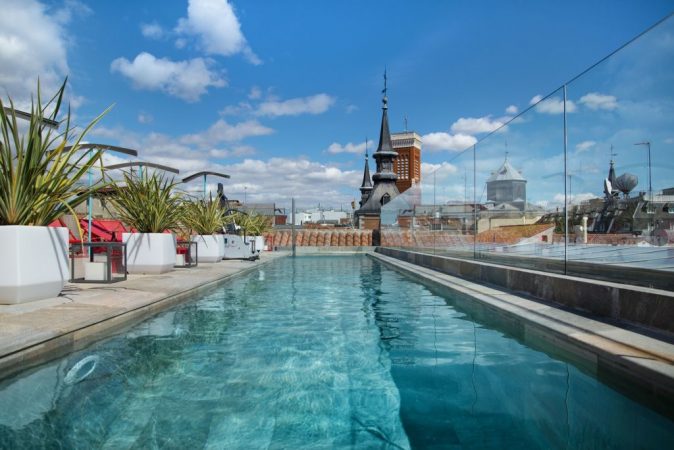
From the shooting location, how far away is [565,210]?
278 inches

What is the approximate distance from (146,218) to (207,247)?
16.7ft

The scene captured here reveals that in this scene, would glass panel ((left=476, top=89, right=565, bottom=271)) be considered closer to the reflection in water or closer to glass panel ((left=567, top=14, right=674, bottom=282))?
glass panel ((left=567, top=14, right=674, bottom=282))

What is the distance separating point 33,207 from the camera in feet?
19.8

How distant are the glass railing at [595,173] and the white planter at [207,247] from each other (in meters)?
8.80

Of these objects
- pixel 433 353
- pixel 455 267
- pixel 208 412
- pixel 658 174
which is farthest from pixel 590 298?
A: pixel 455 267

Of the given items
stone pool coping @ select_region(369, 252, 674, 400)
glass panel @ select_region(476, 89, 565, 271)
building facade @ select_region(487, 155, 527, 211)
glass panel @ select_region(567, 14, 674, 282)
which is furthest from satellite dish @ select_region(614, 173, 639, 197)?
building facade @ select_region(487, 155, 527, 211)

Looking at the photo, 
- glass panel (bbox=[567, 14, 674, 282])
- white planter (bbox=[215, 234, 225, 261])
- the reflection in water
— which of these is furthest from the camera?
white planter (bbox=[215, 234, 225, 261])

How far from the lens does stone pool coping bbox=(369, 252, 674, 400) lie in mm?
3164

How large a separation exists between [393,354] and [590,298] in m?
2.31

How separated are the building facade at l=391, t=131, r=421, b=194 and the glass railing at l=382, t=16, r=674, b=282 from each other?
13123 centimetres

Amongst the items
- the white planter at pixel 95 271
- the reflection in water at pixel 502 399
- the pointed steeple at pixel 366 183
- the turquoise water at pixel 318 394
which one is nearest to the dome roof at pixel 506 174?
the turquoise water at pixel 318 394

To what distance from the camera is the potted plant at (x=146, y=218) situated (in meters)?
10.6

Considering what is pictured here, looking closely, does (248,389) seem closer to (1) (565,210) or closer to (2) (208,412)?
(2) (208,412)

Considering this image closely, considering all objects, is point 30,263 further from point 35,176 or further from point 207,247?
point 207,247
